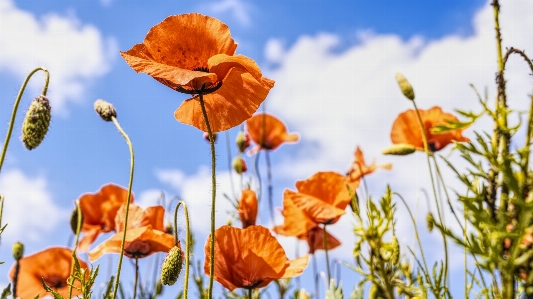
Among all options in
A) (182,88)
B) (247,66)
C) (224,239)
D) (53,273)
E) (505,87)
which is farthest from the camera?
(53,273)

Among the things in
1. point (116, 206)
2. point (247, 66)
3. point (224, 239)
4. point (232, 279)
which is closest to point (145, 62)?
point (247, 66)

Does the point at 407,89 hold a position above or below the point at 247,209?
above

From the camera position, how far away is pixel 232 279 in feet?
6.08

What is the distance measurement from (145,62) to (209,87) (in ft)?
0.68

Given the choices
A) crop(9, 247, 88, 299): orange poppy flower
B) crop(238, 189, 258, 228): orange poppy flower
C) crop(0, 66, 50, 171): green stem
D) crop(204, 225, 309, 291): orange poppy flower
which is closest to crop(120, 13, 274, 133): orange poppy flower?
crop(0, 66, 50, 171): green stem

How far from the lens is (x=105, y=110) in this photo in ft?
5.76

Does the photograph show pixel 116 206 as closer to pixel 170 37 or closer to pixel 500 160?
pixel 170 37

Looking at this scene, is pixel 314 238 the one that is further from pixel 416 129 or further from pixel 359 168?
pixel 416 129

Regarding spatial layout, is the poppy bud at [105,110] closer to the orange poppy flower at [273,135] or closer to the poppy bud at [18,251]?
the poppy bud at [18,251]

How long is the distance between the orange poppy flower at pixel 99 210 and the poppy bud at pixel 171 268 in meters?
1.21

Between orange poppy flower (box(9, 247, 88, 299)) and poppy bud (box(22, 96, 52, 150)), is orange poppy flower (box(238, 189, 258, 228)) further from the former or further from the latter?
poppy bud (box(22, 96, 52, 150))

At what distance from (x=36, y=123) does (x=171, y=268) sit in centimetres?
47

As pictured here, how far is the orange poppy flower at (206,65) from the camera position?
4.83 feet

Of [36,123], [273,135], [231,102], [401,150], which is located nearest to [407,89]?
[401,150]
